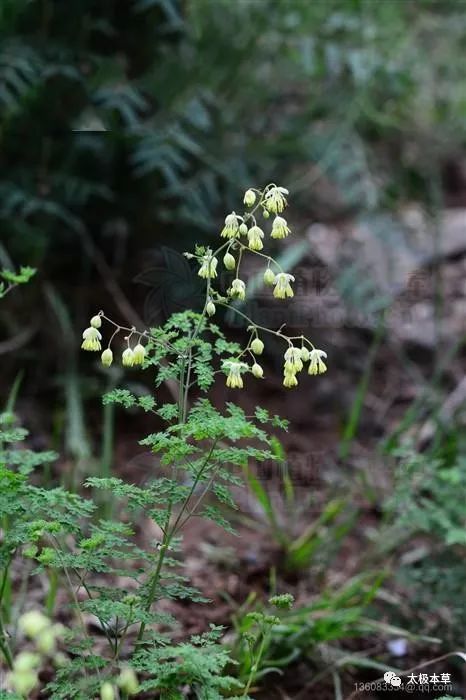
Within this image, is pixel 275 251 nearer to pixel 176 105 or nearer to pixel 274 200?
pixel 176 105

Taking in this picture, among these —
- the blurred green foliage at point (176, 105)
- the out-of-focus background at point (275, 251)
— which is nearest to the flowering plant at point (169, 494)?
the out-of-focus background at point (275, 251)

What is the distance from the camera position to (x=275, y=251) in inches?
111

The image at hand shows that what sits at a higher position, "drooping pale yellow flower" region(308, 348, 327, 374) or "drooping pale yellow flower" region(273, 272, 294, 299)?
"drooping pale yellow flower" region(273, 272, 294, 299)

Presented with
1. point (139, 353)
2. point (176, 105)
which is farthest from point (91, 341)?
point (176, 105)

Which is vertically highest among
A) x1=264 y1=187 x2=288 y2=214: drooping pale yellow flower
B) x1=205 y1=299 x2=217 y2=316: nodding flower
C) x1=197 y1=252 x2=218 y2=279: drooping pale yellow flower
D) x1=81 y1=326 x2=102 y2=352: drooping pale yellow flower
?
x1=264 y1=187 x2=288 y2=214: drooping pale yellow flower

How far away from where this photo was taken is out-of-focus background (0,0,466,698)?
216 cm

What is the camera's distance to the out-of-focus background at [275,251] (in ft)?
7.09

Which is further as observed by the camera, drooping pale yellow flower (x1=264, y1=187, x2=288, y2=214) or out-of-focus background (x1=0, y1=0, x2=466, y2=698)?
out-of-focus background (x1=0, y1=0, x2=466, y2=698)

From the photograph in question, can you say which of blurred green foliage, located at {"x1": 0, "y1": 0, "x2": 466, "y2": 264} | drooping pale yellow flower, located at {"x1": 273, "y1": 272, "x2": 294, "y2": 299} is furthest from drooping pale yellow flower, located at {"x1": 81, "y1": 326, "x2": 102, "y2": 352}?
blurred green foliage, located at {"x1": 0, "y1": 0, "x2": 466, "y2": 264}

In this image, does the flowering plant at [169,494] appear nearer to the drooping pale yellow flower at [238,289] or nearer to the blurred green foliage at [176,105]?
the drooping pale yellow flower at [238,289]

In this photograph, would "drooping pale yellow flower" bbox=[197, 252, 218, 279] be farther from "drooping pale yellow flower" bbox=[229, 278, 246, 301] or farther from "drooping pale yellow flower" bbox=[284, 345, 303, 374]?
"drooping pale yellow flower" bbox=[284, 345, 303, 374]

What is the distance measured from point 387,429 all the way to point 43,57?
161 cm

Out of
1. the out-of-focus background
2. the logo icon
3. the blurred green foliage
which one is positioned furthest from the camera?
the blurred green foliage

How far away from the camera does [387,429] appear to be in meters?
2.84
